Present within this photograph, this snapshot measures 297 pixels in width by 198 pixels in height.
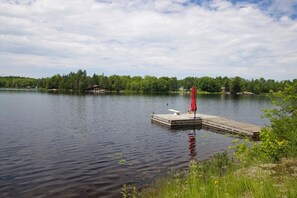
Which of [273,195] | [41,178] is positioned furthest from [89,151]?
[273,195]

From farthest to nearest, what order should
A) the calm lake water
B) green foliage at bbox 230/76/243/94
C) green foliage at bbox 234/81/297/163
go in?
1. green foliage at bbox 230/76/243/94
2. the calm lake water
3. green foliage at bbox 234/81/297/163

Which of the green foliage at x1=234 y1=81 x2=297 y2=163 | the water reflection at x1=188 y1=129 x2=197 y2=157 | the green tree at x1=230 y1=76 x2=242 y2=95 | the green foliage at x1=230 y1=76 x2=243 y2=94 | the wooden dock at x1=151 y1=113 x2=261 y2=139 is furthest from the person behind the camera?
the green foliage at x1=230 y1=76 x2=243 y2=94

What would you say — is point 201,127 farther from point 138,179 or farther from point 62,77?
point 62,77

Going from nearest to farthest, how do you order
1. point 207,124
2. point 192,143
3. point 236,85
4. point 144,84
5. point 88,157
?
1. point 88,157
2. point 192,143
3. point 207,124
4. point 236,85
5. point 144,84

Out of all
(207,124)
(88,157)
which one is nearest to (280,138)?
(88,157)

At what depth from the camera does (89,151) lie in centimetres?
2139

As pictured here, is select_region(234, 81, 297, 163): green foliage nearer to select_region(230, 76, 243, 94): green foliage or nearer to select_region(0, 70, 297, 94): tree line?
select_region(0, 70, 297, 94): tree line

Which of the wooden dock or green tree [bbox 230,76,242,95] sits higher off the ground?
green tree [bbox 230,76,242,95]

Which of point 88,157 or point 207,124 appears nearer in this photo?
point 88,157

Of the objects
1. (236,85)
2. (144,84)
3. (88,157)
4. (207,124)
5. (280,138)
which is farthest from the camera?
(144,84)

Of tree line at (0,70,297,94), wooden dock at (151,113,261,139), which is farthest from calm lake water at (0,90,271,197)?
tree line at (0,70,297,94)

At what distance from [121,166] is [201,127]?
1988 cm

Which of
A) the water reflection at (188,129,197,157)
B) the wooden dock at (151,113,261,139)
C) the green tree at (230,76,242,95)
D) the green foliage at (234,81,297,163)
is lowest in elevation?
the water reflection at (188,129,197,157)

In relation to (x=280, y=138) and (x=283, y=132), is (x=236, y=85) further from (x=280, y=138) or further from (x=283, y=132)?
(x=280, y=138)
